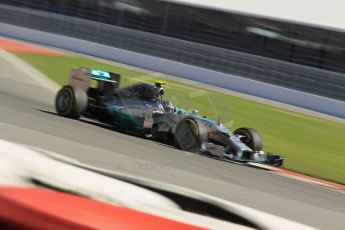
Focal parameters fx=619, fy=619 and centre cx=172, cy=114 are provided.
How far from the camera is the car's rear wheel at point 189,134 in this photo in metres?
8.00

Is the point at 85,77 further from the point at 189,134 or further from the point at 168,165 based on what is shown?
the point at 168,165

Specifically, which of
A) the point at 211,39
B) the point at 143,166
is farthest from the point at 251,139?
the point at 211,39

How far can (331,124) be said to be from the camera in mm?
16062

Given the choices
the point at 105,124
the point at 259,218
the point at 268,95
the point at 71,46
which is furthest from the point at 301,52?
the point at 259,218

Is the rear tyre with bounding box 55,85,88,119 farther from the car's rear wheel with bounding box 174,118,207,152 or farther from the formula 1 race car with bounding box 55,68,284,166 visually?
the car's rear wheel with bounding box 174,118,207,152

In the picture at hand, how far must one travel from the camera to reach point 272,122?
14312 millimetres

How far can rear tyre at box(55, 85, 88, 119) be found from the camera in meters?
8.80

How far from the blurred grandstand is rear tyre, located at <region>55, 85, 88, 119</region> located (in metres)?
11.7

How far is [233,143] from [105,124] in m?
2.21

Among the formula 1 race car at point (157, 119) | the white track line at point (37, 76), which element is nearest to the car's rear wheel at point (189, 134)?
the formula 1 race car at point (157, 119)

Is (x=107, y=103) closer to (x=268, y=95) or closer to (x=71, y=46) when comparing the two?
(x=268, y=95)

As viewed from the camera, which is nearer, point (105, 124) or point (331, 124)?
point (105, 124)

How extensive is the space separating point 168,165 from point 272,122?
800cm

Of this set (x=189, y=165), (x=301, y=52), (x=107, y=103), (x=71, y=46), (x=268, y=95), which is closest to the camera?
(x=189, y=165)
